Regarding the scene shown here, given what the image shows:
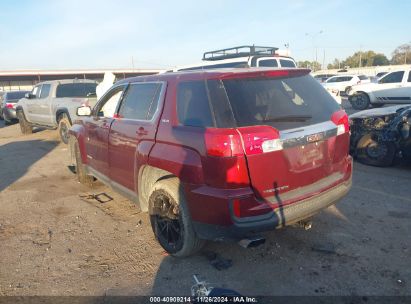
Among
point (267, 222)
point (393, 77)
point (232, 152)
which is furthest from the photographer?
point (393, 77)

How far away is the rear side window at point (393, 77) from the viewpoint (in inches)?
620

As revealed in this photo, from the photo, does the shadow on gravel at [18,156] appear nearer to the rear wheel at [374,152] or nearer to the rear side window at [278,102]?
the rear side window at [278,102]

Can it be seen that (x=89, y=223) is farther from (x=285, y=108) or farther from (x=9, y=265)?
(x=285, y=108)

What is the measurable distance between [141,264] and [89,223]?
142 cm

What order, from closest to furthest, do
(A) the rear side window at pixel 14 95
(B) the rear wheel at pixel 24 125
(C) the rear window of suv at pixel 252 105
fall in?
(C) the rear window of suv at pixel 252 105, (B) the rear wheel at pixel 24 125, (A) the rear side window at pixel 14 95

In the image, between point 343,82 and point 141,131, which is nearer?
point 141,131

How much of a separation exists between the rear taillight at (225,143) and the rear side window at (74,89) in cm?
863

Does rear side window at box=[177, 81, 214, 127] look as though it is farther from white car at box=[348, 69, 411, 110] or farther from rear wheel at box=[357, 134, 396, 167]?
white car at box=[348, 69, 411, 110]

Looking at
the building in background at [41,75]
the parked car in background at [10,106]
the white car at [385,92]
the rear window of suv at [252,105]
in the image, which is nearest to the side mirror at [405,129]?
the rear window of suv at [252,105]

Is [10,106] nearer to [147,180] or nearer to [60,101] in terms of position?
[60,101]

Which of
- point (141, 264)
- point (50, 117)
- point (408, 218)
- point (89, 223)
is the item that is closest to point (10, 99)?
point (50, 117)

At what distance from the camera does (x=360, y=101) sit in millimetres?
17391

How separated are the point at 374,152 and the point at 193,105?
16.4 ft

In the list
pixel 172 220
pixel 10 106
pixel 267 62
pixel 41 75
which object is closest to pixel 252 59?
pixel 267 62
